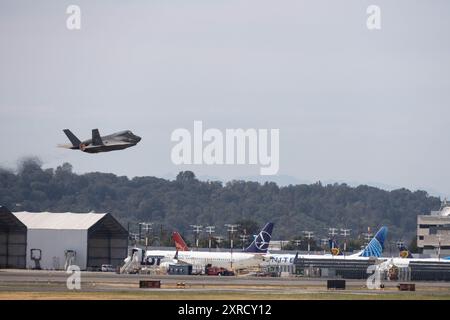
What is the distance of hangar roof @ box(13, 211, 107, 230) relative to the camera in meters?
171

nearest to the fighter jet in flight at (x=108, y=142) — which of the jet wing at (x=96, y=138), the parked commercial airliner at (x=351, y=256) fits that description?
the jet wing at (x=96, y=138)

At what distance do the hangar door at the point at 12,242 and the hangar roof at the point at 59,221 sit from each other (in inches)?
70.1

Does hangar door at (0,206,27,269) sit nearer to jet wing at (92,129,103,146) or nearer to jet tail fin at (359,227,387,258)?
jet wing at (92,129,103,146)

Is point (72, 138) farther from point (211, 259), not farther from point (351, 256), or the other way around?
point (351, 256)

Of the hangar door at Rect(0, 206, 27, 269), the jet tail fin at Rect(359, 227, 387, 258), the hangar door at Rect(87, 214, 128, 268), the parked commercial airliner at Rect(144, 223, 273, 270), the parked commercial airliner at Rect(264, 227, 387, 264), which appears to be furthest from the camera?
the jet tail fin at Rect(359, 227, 387, 258)

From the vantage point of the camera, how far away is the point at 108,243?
17988 centimetres

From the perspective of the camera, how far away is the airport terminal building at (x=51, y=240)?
552 feet

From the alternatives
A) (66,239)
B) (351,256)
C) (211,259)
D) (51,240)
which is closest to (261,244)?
(211,259)

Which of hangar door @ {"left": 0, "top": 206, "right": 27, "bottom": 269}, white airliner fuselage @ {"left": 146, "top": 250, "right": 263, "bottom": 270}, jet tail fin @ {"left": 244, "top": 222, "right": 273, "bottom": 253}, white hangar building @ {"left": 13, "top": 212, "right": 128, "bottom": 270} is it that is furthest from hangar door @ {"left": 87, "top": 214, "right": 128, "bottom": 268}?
jet tail fin @ {"left": 244, "top": 222, "right": 273, "bottom": 253}

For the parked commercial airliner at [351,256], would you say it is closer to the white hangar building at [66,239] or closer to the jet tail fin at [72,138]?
the white hangar building at [66,239]
